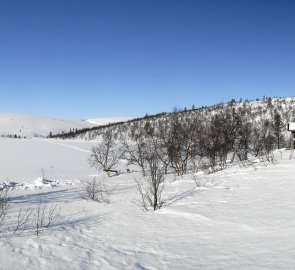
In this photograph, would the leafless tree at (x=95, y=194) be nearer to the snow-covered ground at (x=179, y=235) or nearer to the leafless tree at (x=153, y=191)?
the leafless tree at (x=153, y=191)

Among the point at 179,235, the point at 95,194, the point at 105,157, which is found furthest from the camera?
the point at 105,157

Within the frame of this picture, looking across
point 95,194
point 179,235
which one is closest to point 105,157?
point 95,194

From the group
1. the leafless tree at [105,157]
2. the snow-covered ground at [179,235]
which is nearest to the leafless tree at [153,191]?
the snow-covered ground at [179,235]

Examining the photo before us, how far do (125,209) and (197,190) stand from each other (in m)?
3.23

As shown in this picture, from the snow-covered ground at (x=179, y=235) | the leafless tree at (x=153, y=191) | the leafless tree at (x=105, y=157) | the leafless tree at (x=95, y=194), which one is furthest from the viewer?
the leafless tree at (x=105, y=157)

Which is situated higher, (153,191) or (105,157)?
(105,157)

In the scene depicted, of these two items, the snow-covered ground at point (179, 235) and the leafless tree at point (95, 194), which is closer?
the snow-covered ground at point (179, 235)

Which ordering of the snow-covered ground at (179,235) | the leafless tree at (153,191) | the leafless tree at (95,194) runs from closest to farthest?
the snow-covered ground at (179,235)
the leafless tree at (153,191)
the leafless tree at (95,194)

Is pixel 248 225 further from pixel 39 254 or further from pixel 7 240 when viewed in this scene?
pixel 7 240

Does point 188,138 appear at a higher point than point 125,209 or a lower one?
higher

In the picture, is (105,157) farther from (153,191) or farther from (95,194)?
(153,191)

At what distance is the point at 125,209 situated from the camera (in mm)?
12891

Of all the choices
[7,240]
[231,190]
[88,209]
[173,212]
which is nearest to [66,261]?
[7,240]

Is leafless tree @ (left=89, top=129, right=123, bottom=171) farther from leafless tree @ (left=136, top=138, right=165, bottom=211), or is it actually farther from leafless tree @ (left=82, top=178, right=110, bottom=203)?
leafless tree @ (left=136, top=138, right=165, bottom=211)
